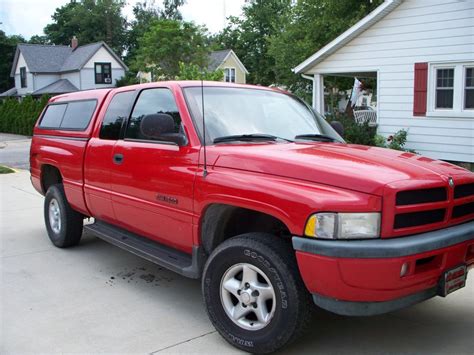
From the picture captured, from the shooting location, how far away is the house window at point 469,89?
11.4 metres

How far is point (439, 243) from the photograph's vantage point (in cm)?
312

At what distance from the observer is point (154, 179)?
4.25 m

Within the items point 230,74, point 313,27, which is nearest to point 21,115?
point 230,74

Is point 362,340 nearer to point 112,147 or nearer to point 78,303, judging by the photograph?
point 78,303

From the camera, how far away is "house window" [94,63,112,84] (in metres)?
45.1

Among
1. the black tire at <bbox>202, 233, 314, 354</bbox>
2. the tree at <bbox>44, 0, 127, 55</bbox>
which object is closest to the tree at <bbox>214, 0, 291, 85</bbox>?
the tree at <bbox>44, 0, 127, 55</bbox>

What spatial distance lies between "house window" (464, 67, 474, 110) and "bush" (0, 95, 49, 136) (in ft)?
79.0

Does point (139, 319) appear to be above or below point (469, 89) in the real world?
below

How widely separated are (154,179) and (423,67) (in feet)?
32.0

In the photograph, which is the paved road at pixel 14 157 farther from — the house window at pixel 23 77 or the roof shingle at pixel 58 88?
the house window at pixel 23 77

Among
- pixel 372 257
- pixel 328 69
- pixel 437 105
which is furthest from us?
pixel 328 69

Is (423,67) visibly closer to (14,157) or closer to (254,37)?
(14,157)

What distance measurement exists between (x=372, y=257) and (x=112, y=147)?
2.92m

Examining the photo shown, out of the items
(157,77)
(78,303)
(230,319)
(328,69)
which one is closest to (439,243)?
(230,319)
